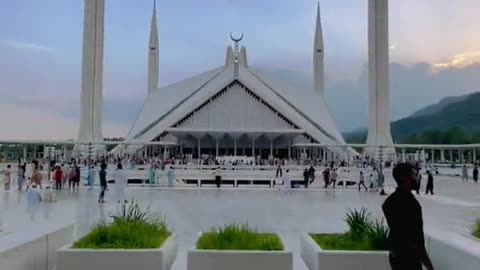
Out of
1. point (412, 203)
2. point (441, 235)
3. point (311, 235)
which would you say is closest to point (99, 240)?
point (311, 235)

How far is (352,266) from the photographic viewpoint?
401cm

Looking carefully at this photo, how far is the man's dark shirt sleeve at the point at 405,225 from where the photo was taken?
10.6 ft

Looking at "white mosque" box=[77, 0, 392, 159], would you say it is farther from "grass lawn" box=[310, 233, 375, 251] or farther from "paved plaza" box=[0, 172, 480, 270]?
"grass lawn" box=[310, 233, 375, 251]

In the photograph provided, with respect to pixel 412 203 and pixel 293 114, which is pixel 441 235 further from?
pixel 293 114

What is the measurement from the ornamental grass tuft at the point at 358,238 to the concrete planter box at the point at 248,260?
0.53 m

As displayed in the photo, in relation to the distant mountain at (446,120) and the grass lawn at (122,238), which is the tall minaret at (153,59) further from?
the grass lawn at (122,238)

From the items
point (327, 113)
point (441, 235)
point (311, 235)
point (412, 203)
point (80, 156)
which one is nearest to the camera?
point (412, 203)

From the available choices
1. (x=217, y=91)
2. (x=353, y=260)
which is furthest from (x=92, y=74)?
(x=353, y=260)

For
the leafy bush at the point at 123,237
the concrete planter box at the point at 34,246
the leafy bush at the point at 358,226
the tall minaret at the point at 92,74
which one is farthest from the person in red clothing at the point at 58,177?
the tall minaret at the point at 92,74

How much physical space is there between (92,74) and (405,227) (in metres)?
31.7

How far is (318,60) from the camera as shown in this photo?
216 ft

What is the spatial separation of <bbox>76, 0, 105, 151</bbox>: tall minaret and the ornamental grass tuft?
29.4m

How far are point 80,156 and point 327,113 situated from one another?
28.5 m

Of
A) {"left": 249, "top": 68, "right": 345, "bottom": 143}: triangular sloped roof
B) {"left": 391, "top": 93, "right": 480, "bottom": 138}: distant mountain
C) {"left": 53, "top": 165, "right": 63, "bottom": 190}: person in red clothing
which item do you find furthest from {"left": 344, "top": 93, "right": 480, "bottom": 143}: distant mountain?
{"left": 53, "top": 165, "right": 63, "bottom": 190}: person in red clothing
